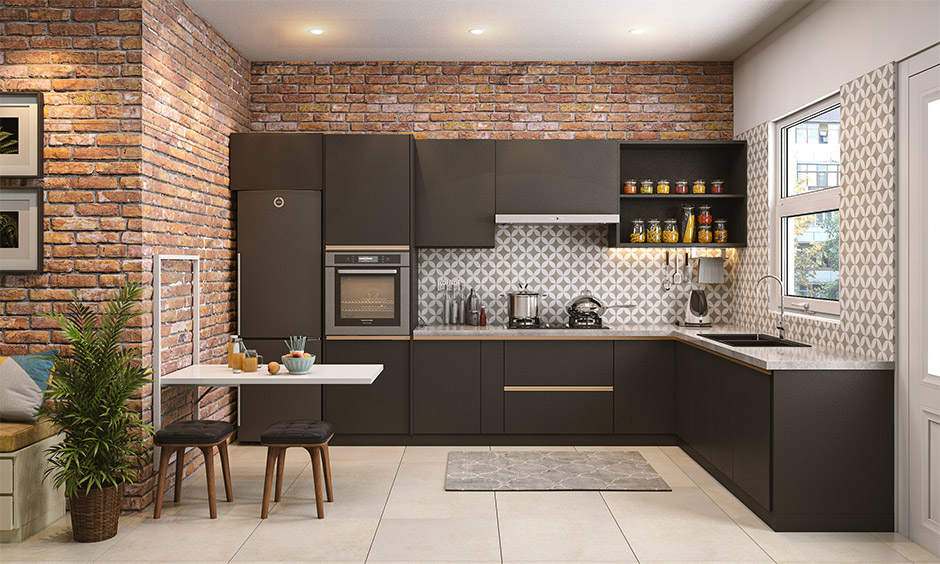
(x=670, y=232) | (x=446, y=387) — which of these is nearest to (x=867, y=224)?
(x=670, y=232)

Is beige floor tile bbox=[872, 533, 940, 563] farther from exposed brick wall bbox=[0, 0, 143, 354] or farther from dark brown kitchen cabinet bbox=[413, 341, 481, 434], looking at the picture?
exposed brick wall bbox=[0, 0, 143, 354]

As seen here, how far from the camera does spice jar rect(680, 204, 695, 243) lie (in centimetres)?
580

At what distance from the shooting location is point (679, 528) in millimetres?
3785

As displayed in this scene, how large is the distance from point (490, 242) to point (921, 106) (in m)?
3.03

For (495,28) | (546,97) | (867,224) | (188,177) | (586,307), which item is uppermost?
(495,28)

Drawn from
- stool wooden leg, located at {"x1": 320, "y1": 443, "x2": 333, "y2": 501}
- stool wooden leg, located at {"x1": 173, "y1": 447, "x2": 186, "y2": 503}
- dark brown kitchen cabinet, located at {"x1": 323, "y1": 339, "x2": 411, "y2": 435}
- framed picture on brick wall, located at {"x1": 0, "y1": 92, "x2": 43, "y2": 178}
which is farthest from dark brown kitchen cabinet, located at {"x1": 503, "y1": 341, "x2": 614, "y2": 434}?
framed picture on brick wall, located at {"x1": 0, "y1": 92, "x2": 43, "y2": 178}

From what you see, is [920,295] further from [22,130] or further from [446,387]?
[22,130]

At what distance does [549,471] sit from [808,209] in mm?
2391

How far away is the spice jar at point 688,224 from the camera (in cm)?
580

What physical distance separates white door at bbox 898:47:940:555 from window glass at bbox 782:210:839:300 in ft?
2.62

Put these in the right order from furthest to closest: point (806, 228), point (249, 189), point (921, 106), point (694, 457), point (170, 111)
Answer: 1. point (249, 189)
2. point (694, 457)
3. point (806, 228)
4. point (170, 111)
5. point (921, 106)

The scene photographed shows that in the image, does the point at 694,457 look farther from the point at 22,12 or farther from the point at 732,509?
the point at 22,12

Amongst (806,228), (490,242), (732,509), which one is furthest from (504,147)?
(732,509)

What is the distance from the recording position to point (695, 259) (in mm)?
6078
